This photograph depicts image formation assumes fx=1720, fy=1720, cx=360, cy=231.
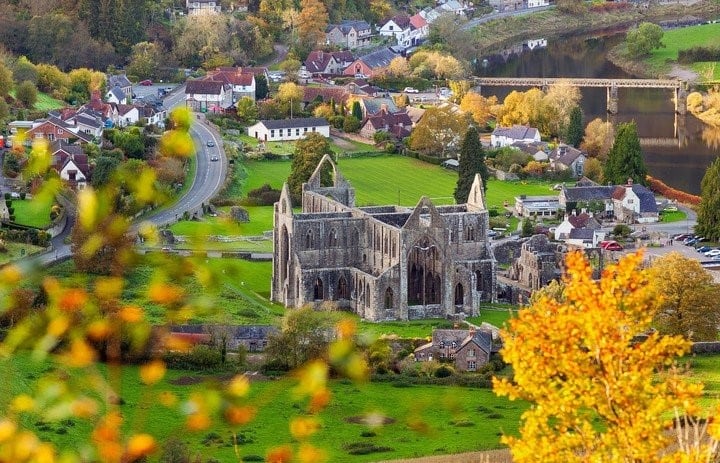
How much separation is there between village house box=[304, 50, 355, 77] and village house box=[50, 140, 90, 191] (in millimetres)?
40420

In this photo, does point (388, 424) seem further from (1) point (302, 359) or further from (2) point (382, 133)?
(2) point (382, 133)

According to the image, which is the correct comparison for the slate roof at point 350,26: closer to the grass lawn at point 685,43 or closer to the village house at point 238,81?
the grass lawn at point 685,43

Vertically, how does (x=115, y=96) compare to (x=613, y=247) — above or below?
above

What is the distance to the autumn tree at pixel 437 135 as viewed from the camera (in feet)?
297

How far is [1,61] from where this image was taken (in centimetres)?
9688

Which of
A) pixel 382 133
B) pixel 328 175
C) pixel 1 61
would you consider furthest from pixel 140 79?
pixel 328 175

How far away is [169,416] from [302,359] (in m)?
7.12

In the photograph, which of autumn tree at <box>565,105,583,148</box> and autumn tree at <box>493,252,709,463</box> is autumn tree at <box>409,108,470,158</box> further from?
autumn tree at <box>493,252,709,463</box>

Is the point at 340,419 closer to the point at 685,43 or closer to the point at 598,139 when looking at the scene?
the point at 598,139

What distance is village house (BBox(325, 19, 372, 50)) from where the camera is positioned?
130 m

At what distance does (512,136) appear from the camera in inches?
3654

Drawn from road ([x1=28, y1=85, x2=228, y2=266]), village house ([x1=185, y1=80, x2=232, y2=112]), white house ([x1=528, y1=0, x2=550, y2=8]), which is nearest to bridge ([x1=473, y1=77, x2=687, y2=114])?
village house ([x1=185, y1=80, x2=232, y2=112])

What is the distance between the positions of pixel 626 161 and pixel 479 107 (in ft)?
68.3

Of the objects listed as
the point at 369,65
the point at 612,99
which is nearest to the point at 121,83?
the point at 369,65
